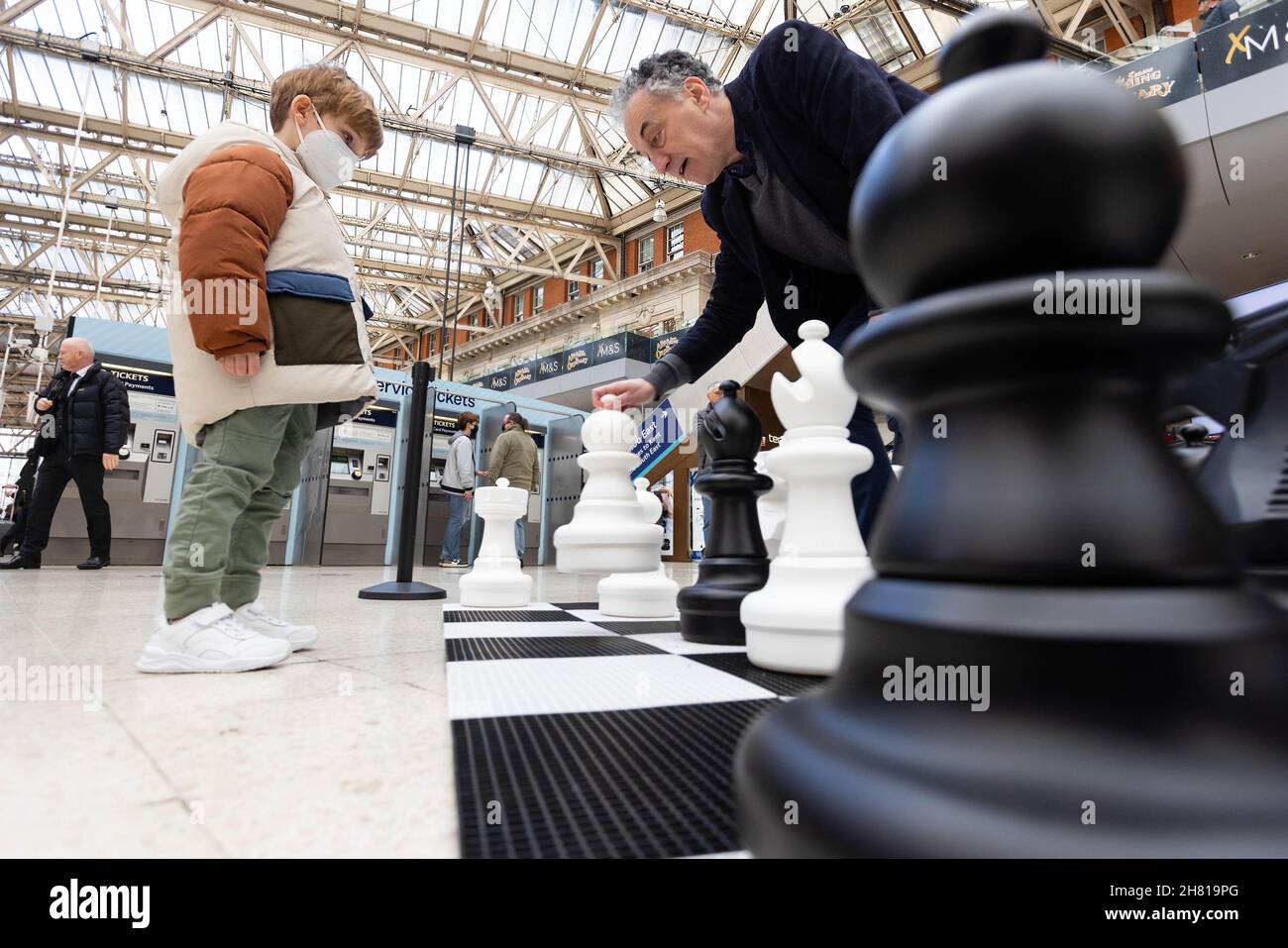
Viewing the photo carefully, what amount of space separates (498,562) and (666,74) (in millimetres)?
1371

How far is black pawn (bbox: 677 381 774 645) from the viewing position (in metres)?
1.27

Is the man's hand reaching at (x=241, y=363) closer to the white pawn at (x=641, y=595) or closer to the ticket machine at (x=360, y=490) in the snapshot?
the white pawn at (x=641, y=595)

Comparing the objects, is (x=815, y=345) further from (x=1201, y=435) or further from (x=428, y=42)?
(x=428, y=42)

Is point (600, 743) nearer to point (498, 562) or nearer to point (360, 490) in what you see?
point (498, 562)

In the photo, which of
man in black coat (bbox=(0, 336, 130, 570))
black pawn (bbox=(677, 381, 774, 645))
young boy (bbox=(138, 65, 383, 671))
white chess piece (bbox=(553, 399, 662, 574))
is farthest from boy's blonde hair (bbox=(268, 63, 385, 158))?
man in black coat (bbox=(0, 336, 130, 570))

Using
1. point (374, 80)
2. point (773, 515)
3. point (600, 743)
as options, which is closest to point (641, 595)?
point (773, 515)

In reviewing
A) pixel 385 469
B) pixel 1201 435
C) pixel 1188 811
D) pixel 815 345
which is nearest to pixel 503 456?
pixel 385 469

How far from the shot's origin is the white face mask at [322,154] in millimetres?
1351

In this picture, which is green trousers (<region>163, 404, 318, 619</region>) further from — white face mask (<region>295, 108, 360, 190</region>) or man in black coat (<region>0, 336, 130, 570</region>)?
man in black coat (<region>0, 336, 130, 570</region>)

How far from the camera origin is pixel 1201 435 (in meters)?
0.65

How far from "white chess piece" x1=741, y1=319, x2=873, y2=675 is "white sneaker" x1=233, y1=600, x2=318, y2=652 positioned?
0.84 m

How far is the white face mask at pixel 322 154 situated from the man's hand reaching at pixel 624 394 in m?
0.67

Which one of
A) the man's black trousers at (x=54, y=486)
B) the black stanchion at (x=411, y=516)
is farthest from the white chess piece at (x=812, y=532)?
the man's black trousers at (x=54, y=486)

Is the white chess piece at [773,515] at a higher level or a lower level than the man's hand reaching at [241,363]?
lower
